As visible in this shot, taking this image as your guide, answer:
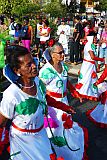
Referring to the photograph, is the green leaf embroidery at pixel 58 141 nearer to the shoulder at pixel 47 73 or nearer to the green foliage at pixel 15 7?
the shoulder at pixel 47 73

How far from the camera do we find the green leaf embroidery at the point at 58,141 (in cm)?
470

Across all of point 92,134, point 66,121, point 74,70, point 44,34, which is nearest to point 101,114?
point 92,134

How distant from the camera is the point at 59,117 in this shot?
4.83 m

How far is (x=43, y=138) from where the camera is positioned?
3.33 m

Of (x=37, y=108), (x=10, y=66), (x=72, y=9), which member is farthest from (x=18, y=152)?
(x=72, y=9)

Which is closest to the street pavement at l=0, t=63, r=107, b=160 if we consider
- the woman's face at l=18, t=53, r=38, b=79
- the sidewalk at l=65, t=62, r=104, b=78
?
the woman's face at l=18, t=53, r=38, b=79

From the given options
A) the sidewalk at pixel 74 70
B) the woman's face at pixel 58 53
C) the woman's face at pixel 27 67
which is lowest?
the sidewalk at pixel 74 70

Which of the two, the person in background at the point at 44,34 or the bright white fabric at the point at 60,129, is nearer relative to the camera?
the bright white fabric at the point at 60,129

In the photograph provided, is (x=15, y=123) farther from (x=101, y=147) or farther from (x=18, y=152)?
(x=101, y=147)

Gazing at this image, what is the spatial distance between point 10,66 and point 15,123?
550mm

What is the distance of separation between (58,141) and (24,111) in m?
1.69

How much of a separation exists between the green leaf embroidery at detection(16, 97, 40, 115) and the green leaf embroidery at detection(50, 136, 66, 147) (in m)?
1.59

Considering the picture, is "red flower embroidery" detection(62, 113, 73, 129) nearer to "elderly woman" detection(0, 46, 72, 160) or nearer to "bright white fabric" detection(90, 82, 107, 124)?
"elderly woman" detection(0, 46, 72, 160)

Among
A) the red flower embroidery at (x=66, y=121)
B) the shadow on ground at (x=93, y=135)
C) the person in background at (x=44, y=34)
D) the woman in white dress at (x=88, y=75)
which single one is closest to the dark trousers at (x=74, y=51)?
the person in background at (x=44, y=34)
